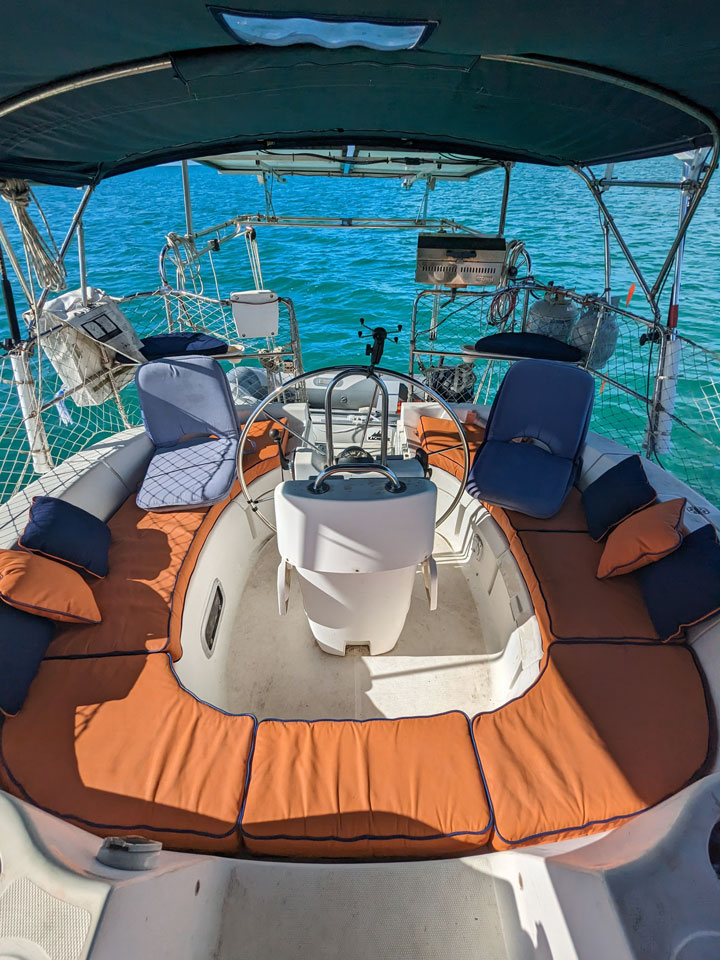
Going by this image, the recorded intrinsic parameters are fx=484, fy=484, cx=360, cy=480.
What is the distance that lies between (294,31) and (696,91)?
135 centimetres

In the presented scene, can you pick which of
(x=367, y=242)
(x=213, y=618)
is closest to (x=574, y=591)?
(x=213, y=618)

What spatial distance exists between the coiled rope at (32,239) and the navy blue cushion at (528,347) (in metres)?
2.39

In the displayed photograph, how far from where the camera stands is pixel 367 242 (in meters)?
11.6

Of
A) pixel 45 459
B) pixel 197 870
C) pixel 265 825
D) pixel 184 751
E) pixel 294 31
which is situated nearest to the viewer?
pixel 294 31

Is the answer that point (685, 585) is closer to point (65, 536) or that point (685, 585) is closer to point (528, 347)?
point (528, 347)

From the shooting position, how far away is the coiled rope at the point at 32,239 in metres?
2.25

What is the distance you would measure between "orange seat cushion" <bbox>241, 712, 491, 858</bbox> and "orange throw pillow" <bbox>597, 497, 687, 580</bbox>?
896mm

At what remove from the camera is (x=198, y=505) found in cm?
232

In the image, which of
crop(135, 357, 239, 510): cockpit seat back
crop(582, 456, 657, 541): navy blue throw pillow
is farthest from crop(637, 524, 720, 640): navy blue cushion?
crop(135, 357, 239, 510): cockpit seat back

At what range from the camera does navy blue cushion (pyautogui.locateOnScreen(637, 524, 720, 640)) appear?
1.63 meters

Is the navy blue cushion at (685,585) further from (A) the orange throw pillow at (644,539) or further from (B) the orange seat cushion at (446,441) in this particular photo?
(B) the orange seat cushion at (446,441)

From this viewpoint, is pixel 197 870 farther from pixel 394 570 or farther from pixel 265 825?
pixel 394 570

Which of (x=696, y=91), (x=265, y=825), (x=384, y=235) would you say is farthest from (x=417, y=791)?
(x=384, y=235)

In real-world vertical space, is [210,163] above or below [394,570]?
above
